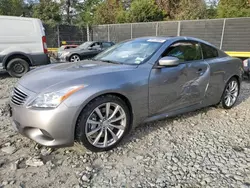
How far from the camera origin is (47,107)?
2.34 m

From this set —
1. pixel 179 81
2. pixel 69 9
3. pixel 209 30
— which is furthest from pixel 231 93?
pixel 69 9

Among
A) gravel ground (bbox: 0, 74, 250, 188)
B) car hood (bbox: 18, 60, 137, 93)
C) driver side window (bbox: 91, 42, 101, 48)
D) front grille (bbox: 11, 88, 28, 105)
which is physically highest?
car hood (bbox: 18, 60, 137, 93)

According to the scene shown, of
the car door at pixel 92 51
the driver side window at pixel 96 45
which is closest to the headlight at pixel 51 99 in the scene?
the car door at pixel 92 51

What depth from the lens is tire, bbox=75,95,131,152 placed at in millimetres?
2482

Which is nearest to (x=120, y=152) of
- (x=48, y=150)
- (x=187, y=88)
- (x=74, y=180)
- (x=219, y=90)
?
(x=74, y=180)

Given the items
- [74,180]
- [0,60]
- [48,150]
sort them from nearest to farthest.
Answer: [74,180]
[48,150]
[0,60]

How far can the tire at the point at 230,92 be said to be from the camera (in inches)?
167

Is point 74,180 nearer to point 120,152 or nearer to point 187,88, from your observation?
point 120,152

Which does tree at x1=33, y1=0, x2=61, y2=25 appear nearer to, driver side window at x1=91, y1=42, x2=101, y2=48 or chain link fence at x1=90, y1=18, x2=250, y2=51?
chain link fence at x1=90, y1=18, x2=250, y2=51

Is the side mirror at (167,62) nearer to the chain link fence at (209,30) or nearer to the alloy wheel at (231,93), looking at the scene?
the alloy wheel at (231,93)

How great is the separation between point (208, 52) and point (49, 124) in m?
2.94

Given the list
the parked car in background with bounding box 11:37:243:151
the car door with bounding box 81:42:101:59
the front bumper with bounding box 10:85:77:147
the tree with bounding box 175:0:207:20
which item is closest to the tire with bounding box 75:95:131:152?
the parked car in background with bounding box 11:37:243:151

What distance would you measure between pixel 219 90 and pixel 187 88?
3.18 ft

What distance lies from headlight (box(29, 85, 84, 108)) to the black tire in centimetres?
514
